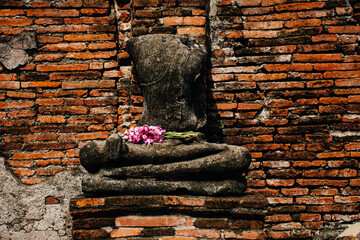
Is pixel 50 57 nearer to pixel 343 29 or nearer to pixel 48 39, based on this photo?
pixel 48 39

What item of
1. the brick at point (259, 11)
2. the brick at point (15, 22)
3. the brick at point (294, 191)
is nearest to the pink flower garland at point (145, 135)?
the brick at point (294, 191)

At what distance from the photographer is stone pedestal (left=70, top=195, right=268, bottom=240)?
2.18 meters

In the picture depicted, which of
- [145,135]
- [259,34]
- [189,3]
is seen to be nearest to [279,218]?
[145,135]

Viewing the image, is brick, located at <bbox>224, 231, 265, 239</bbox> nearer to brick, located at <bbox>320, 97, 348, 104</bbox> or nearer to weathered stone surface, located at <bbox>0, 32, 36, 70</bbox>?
brick, located at <bbox>320, 97, 348, 104</bbox>

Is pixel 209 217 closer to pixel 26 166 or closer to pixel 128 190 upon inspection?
pixel 128 190

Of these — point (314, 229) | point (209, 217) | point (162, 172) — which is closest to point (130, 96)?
point (162, 172)

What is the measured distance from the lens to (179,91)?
2.65 meters

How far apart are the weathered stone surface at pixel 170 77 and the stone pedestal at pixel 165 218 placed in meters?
Answer: 0.71

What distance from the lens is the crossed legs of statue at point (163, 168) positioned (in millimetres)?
2256

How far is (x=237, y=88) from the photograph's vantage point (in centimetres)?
330

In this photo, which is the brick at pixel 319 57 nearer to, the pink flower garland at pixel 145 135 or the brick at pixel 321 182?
the brick at pixel 321 182

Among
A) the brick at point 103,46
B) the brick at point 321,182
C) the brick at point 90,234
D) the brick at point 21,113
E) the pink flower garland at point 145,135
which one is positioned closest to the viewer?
the brick at point 90,234

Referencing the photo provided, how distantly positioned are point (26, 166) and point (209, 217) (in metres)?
2.05

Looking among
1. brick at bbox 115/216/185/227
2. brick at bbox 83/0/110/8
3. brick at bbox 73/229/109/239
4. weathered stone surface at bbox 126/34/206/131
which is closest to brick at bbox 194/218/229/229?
brick at bbox 115/216/185/227
